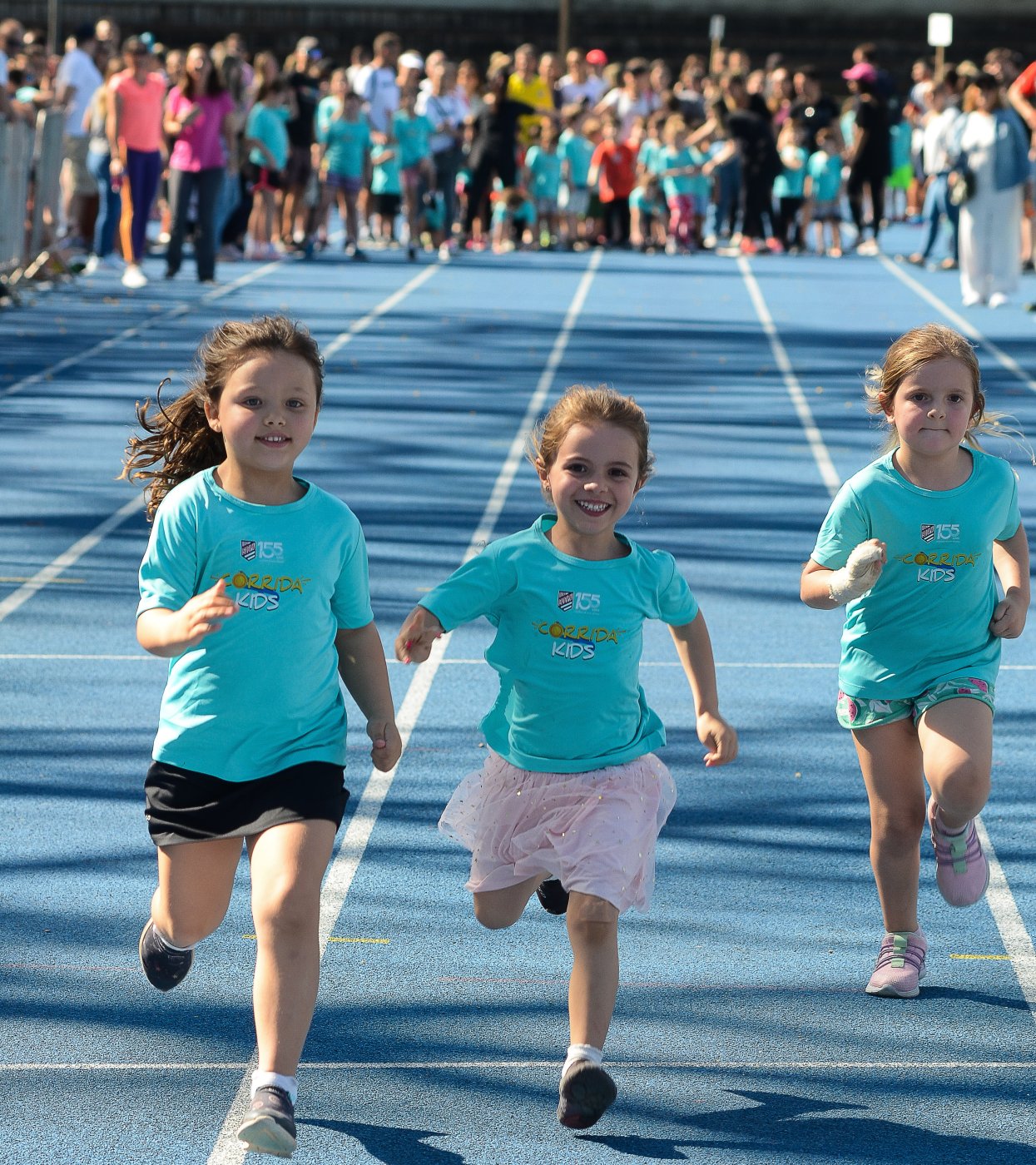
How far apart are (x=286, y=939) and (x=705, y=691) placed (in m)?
1.01

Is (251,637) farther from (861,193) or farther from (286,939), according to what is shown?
(861,193)

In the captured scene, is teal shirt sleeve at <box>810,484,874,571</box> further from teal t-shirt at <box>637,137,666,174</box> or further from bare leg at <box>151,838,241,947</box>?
teal t-shirt at <box>637,137,666,174</box>

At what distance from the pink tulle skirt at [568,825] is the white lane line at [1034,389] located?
38.8 inches

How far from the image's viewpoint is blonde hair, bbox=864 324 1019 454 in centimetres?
440

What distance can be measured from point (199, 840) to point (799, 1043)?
4.21 ft

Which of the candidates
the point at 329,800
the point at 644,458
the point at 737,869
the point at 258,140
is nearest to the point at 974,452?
the point at 644,458

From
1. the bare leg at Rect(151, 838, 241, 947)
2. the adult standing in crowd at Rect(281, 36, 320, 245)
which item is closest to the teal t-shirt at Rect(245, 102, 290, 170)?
the adult standing in crowd at Rect(281, 36, 320, 245)

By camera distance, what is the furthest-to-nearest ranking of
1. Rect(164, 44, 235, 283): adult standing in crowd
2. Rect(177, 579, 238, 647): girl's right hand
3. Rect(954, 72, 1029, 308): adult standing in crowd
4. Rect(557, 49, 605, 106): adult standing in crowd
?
1. Rect(557, 49, 605, 106): adult standing in crowd
2. Rect(164, 44, 235, 283): adult standing in crowd
3. Rect(954, 72, 1029, 308): adult standing in crowd
4. Rect(177, 579, 238, 647): girl's right hand

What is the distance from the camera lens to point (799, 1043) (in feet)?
13.2

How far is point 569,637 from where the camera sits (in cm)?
397

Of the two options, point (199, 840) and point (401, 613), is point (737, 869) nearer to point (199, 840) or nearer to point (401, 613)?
point (199, 840)

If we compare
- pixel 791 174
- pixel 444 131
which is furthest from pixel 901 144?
pixel 444 131

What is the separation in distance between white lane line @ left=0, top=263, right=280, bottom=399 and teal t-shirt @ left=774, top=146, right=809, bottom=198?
738 cm

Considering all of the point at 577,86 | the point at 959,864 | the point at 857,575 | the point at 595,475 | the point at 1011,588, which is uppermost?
the point at 577,86
